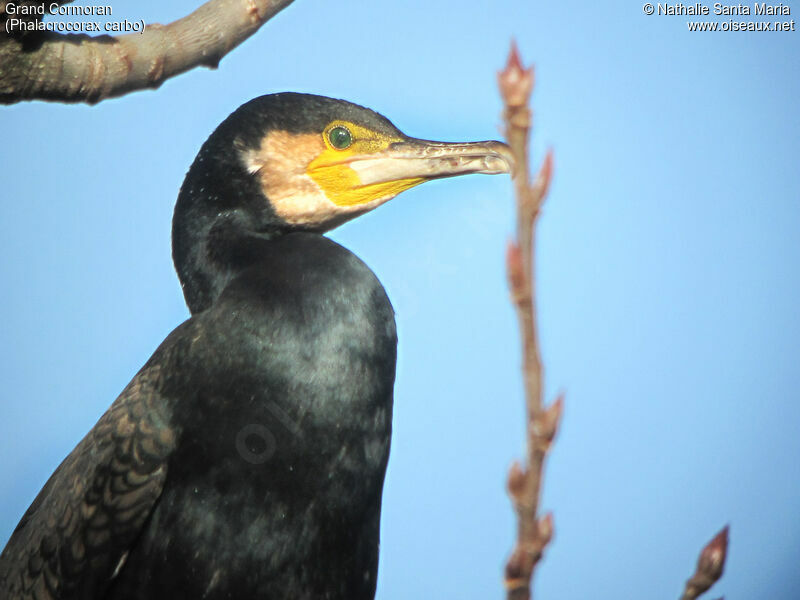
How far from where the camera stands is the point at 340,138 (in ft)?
7.42

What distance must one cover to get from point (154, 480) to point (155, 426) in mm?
120

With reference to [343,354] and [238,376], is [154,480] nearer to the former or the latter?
[238,376]

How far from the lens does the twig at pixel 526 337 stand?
0.51 meters

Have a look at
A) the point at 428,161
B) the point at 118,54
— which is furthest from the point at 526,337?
the point at 428,161

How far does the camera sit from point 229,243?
2133 millimetres

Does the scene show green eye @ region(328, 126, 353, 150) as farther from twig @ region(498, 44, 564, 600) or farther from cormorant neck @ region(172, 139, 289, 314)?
twig @ region(498, 44, 564, 600)

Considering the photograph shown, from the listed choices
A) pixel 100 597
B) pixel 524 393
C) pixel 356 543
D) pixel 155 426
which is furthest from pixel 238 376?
pixel 524 393

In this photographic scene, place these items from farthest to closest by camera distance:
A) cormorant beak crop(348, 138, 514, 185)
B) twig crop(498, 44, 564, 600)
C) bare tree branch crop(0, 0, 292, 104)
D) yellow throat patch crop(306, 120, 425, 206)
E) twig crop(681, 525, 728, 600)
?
→ yellow throat patch crop(306, 120, 425, 206) → cormorant beak crop(348, 138, 514, 185) → bare tree branch crop(0, 0, 292, 104) → twig crop(681, 525, 728, 600) → twig crop(498, 44, 564, 600)

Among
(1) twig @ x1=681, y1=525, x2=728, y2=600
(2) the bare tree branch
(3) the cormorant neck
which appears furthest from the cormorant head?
(1) twig @ x1=681, y1=525, x2=728, y2=600

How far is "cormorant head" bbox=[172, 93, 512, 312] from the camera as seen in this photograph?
2.16m

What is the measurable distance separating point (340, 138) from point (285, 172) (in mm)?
174

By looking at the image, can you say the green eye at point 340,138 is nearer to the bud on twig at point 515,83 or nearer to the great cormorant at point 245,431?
the great cormorant at point 245,431

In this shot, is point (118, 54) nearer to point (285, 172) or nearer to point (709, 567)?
point (285, 172)

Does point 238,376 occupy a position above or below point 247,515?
above
